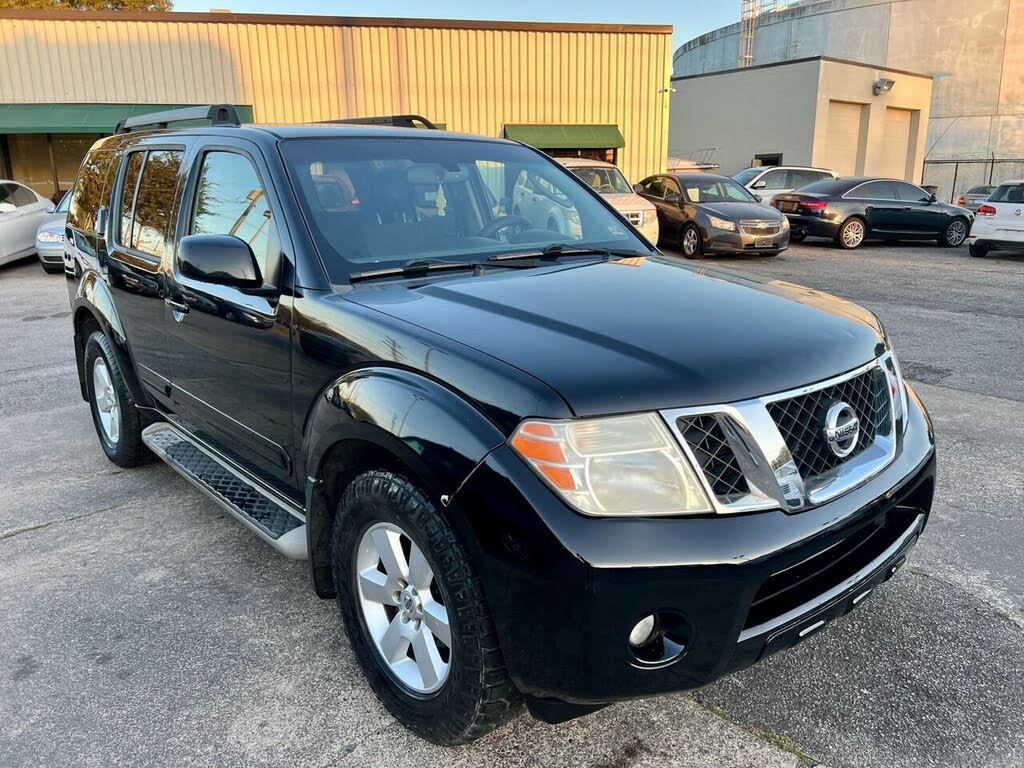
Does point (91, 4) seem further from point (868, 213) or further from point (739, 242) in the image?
point (868, 213)

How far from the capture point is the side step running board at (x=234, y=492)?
283cm

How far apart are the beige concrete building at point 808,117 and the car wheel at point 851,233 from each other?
48.2ft

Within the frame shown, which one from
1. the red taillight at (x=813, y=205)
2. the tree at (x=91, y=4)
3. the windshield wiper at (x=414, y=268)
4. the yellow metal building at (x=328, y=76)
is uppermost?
the tree at (x=91, y=4)

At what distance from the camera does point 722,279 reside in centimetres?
301

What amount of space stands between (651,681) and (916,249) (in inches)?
710

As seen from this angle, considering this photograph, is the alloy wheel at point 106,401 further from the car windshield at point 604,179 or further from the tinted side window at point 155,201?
the car windshield at point 604,179

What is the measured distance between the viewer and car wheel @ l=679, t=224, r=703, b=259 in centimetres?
1412

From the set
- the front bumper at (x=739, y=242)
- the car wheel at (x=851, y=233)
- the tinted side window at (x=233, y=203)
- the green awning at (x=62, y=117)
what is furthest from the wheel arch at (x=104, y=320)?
the green awning at (x=62, y=117)

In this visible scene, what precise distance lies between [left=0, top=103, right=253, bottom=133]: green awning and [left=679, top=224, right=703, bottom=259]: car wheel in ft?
40.8

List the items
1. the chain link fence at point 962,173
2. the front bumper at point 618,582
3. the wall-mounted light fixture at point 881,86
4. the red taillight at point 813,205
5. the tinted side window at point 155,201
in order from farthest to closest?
the chain link fence at point 962,173 < the wall-mounted light fixture at point 881,86 < the red taillight at point 813,205 < the tinted side window at point 155,201 < the front bumper at point 618,582

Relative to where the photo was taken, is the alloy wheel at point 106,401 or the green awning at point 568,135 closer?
the alloy wheel at point 106,401

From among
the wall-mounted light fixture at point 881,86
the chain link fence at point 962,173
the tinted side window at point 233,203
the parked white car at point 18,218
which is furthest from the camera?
the chain link fence at point 962,173

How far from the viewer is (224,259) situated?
2.73 metres

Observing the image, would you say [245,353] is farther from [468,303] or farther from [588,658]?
[588,658]
